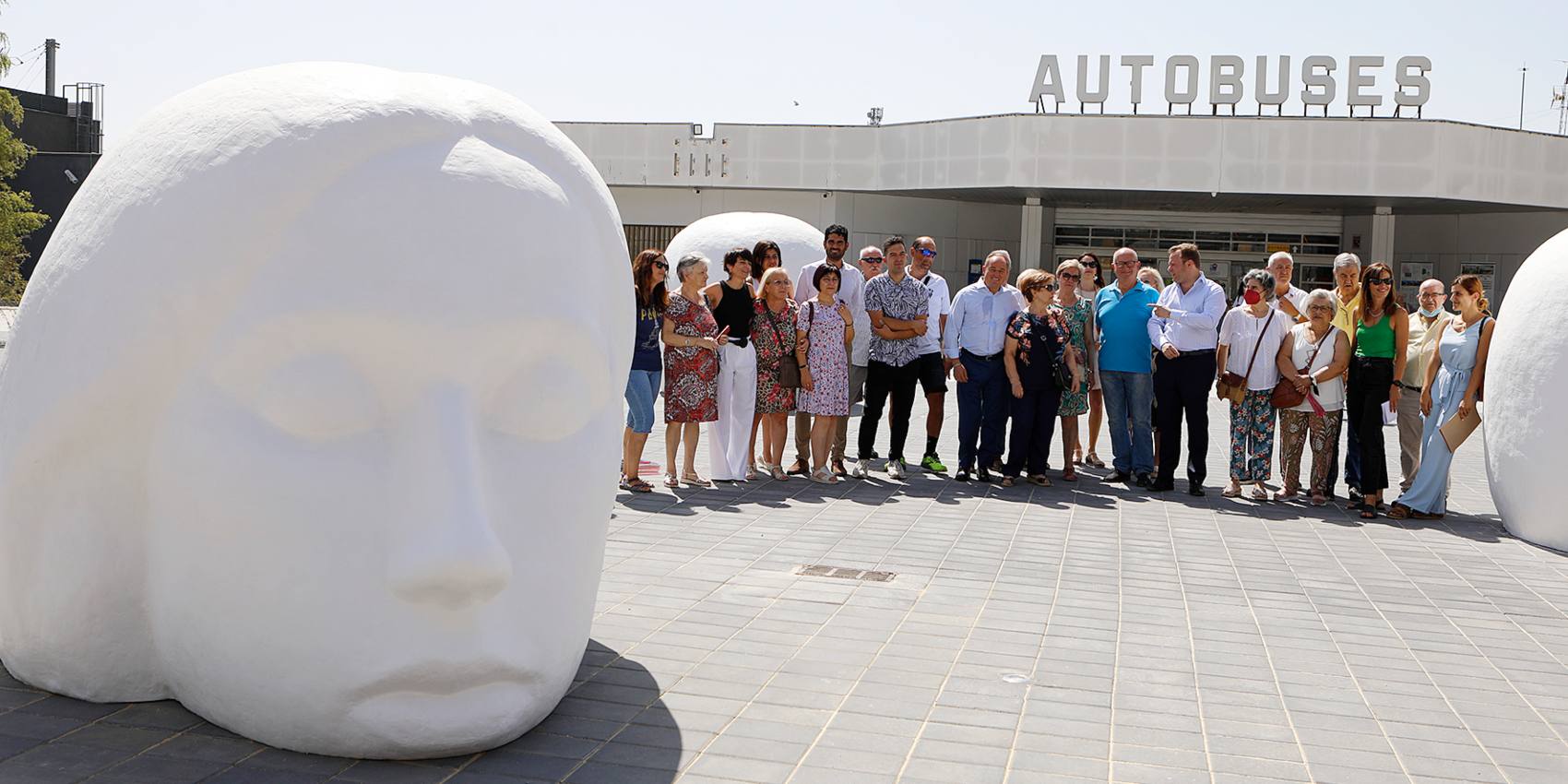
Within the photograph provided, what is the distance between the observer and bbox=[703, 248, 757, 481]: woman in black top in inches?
410

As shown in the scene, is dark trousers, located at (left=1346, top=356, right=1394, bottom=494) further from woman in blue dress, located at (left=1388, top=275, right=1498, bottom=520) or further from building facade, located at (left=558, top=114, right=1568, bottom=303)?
building facade, located at (left=558, top=114, right=1568, bottom=303)

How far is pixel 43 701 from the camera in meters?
4.78

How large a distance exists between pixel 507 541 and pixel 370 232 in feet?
3.45

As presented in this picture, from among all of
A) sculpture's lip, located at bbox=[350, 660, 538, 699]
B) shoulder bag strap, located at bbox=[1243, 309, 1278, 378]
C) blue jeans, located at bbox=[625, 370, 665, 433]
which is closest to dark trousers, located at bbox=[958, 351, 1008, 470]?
shoulder bag strap, located at bbox=[1243, 309, 1278, 378]

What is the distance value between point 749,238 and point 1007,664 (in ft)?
38.5

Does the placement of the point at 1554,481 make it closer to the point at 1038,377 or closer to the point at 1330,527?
the point at 1330,527

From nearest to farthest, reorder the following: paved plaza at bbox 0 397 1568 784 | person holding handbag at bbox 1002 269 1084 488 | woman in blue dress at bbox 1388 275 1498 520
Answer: paved plaza at bbox 0 397 1568 784, woman in blue dress at bbox 1388 275 1498 520, person holding handbag at bbox 1002 269 1084 488

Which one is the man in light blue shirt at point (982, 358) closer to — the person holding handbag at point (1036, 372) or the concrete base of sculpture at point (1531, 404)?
the person holding handbag at point (1036, 372)

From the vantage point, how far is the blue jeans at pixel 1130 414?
10.7 m

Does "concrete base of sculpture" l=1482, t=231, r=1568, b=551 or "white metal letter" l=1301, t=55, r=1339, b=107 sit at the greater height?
"white metal letter" l=1301, t=55, r=1339, b=107

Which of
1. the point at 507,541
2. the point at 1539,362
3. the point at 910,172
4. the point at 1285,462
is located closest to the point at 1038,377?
the point at 1285,462

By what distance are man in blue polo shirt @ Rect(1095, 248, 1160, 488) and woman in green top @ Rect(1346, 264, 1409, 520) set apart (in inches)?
60.0

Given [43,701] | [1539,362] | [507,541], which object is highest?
[1539,362]

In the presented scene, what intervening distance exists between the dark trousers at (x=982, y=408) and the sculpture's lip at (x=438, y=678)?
6.89m
